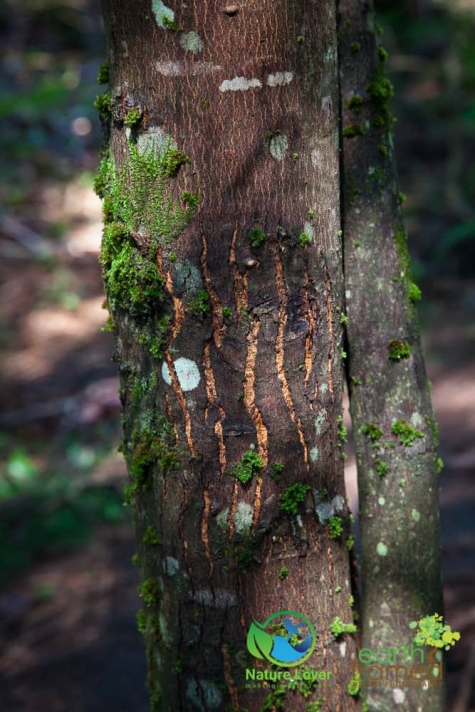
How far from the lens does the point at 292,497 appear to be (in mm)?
1593

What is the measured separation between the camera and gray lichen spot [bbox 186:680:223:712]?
1656 millimetres

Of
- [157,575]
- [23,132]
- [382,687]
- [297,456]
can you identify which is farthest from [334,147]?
[23,132]

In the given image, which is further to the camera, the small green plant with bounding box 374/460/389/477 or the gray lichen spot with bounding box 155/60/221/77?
the small green plant with bounding box 374/460/389/477

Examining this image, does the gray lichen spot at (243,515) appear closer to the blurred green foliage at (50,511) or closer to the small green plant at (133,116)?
the small green plant at (133,116)

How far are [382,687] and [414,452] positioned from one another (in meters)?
0.61

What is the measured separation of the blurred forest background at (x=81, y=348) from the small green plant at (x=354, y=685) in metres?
1.11

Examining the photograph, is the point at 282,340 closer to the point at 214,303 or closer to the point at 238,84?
the point at 214,303

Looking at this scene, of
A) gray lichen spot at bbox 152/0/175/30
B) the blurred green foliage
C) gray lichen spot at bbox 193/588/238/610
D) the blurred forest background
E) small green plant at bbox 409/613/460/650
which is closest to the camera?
gray lichen spot at bbox 152/0/175/30

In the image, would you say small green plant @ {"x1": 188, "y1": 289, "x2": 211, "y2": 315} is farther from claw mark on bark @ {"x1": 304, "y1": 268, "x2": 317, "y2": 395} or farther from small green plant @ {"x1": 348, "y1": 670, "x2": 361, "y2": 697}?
small green plant @ {"x1": 348, "y1": 670, "x2": 361, "y2": 697}

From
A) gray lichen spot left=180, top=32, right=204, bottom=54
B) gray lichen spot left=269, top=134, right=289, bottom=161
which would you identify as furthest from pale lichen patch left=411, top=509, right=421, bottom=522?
gray lichen spot left=180, top=32, right=204, bottom=54

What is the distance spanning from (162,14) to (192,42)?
0.08 meters

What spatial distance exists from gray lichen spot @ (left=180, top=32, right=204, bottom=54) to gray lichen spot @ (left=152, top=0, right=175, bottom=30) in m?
0.04

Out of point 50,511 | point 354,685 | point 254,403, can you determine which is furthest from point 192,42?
point 50,511

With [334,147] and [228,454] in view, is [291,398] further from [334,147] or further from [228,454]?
[334,147]
